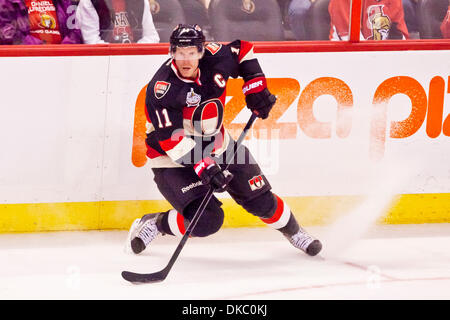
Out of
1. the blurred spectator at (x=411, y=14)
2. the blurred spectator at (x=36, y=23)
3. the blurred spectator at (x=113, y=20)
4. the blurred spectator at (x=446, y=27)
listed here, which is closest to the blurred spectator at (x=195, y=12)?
the blurred spectator at (x=113, y=20)

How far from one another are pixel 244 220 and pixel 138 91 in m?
0.87

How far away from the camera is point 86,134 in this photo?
3.80 metres

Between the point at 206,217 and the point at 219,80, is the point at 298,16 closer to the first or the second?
the point at 219,80

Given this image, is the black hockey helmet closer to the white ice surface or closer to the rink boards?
the rink boards

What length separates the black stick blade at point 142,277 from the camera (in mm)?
3039

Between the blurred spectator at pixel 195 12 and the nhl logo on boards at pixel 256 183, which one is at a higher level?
the blurred spectator at pixel 195 12

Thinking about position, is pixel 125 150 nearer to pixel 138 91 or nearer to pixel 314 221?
pixel 138 91

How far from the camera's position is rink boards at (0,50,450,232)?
376cm

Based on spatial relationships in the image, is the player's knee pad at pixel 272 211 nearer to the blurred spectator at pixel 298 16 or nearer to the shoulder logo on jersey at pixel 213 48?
the shoulder logo on jersey at pixel 213 48

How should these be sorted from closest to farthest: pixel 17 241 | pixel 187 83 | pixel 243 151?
1. pixel 187 83
2. pixel 243 151
3. pixel 17 241

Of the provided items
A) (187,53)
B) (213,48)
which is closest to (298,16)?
(213,48)

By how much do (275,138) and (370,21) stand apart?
786 mm
